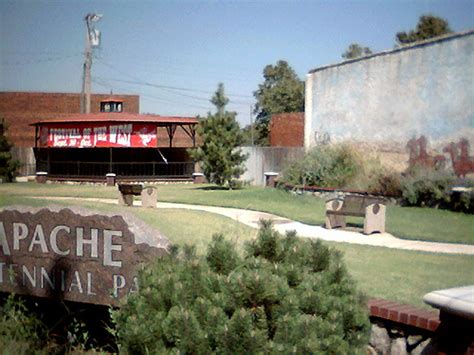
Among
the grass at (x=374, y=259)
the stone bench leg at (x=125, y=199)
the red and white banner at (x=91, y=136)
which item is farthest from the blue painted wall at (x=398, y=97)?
the stone bench leg at (x=125, y=199)

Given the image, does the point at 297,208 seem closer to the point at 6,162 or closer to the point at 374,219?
the point at 374,219

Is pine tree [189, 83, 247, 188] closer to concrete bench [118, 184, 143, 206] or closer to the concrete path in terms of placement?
the concrete path

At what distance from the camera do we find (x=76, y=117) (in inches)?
286

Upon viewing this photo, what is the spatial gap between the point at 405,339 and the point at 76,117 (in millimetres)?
4976

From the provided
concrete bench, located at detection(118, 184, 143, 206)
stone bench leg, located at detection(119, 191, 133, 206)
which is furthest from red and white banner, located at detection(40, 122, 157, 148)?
stone bench leg, located at detection(119, 191, 133, 206)

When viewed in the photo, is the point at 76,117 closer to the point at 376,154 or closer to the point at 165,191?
the point at 165,191

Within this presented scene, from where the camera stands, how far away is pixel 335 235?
9.13 m

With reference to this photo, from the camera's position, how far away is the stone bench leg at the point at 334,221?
31.8 ft

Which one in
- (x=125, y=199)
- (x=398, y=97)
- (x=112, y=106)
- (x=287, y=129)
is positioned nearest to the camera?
(x=125, y=199)

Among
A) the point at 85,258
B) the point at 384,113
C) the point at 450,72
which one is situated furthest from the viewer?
the point at 384,113

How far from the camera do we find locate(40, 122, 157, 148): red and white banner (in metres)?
6.83

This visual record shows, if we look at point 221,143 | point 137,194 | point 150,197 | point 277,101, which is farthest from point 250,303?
point 277,101

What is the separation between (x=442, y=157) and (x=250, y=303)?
9.68 meters

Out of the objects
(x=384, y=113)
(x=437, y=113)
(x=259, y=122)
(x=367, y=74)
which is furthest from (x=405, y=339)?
(x=259, y=122)
